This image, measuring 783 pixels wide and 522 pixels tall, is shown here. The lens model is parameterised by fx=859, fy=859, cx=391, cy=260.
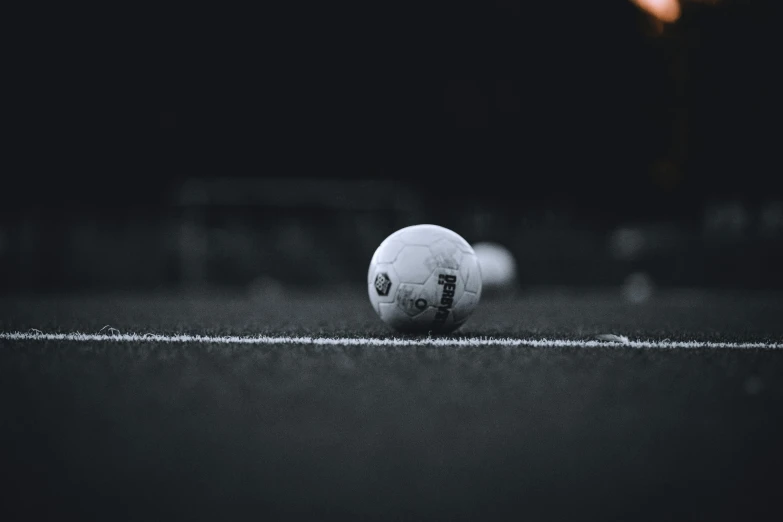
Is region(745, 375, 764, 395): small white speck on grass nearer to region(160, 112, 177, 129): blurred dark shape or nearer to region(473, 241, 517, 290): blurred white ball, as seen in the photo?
region(473, 241, 517, 290): blurred white ball

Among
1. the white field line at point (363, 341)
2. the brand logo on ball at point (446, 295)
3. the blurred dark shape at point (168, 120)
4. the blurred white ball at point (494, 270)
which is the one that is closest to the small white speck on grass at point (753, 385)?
the white field line at point (363, 341)

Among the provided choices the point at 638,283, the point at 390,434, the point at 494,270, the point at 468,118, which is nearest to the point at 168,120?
the point at 468,118

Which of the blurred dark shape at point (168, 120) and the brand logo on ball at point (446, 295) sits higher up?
the blurred dark shape at point (168, 120)

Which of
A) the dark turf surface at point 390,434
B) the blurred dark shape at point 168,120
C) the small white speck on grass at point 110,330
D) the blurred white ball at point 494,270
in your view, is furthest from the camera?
the blurred dark shape at point 168,120

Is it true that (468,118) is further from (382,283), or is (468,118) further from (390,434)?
(390,434)

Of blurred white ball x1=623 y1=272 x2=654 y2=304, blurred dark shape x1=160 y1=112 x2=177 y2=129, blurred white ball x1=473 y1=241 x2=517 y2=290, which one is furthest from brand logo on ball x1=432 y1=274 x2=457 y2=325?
blurred dark shape x1=160 y1=112 x2=177 y2=129

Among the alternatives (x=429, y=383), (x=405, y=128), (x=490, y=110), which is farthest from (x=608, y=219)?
(x=429, y=383)

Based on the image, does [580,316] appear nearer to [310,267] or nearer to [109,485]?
[109,485]

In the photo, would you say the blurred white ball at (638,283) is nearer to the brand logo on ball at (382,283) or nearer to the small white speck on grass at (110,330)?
the brand logo on ball at (382,283)
